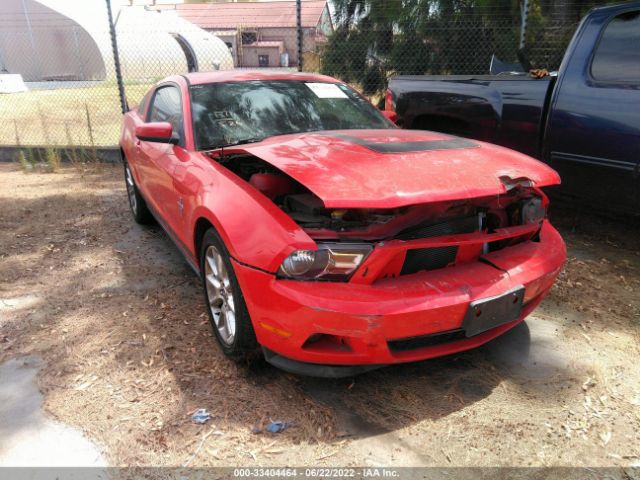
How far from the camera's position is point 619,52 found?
3752 mm

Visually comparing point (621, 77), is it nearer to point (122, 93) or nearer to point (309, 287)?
point (309, 287)

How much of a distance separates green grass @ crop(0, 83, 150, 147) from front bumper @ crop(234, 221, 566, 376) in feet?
23.3

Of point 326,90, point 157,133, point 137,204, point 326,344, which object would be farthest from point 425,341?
point 137,204

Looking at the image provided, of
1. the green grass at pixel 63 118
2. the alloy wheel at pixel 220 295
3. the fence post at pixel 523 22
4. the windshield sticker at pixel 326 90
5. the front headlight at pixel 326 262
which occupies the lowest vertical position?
the green grass at pixel 63 118

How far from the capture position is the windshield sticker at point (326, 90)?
12.9 feet

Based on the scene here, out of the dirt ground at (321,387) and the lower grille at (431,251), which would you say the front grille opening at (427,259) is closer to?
the lower grille at (431,251)

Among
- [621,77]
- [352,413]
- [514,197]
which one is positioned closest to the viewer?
[352,413]

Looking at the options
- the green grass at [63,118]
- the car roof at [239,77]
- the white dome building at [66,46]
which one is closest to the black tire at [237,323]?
the car roof at [239,77]

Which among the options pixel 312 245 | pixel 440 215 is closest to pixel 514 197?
pixel 440 215

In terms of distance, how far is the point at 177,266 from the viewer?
4.09 m

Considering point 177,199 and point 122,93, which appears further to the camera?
point 122,93

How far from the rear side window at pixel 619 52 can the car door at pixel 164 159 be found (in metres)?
3.17

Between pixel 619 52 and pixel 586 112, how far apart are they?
1.60ft

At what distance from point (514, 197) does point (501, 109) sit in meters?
1.97
